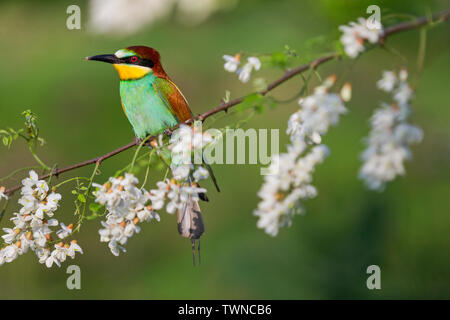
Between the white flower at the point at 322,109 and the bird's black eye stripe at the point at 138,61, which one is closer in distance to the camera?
the white flower at the point at 322,109

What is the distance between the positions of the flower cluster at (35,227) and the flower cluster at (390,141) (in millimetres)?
582

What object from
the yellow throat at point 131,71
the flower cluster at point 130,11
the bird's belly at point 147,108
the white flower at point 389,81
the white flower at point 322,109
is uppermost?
the flower cluster at point 130,11

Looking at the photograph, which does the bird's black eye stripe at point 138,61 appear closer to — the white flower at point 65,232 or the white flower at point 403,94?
the white flower at point 65,232

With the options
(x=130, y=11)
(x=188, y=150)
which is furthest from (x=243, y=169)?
(x=188, y=150)

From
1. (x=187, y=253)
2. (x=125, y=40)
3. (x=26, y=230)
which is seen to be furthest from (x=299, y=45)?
(x=26, y=230)

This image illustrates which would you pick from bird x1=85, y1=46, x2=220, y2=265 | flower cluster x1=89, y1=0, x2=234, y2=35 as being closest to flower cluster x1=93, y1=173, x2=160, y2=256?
bird x1=85, y1=46, x2=220, y2=265

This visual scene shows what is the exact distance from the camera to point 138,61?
1593mm

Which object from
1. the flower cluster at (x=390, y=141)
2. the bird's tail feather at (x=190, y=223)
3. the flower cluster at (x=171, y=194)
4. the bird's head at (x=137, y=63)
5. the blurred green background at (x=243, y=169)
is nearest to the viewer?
the flower cluster at (x=390, y=141)

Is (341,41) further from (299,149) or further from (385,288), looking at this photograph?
(385,288)

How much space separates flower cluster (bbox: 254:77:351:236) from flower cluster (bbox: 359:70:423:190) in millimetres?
67

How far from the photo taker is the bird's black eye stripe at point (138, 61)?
5.09 ft

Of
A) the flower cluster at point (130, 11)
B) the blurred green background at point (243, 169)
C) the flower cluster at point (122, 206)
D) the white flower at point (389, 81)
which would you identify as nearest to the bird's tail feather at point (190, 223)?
the flower cluster at point (122, 206)

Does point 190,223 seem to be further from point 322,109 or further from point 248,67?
point 322,109

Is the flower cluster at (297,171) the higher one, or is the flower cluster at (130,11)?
the flower cluster at (130,11)
